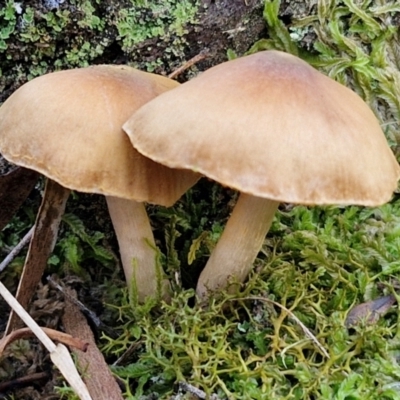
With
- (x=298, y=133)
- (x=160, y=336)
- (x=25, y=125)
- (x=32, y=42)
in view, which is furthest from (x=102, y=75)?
(x=160, y=336)

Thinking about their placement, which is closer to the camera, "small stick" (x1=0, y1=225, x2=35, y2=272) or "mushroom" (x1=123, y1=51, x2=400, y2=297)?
"mushroom" (x1=123, y1=51, x2=400, y2=297)

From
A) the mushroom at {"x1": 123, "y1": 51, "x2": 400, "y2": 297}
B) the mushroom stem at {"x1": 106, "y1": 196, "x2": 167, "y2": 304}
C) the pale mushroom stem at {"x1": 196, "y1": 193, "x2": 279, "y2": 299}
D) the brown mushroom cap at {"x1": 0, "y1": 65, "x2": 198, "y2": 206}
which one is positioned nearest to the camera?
the mushroom at {"x1": 123, "y1": 51, "x2": 400, "y2": 297}

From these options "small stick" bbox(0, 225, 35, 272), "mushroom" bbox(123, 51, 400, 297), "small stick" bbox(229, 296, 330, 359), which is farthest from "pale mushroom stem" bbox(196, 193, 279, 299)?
"small stick" bbox(0, 225, 35, 272)

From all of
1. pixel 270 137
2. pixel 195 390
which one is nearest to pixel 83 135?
pixel 270 137

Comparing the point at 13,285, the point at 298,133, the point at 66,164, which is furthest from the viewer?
the point at 13,285

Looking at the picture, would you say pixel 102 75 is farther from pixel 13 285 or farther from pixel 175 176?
pixel 13 285

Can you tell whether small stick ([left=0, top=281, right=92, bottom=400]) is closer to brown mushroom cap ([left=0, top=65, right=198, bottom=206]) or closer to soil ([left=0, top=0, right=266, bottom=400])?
soil ([left=0, top=0, right=266, bottom=400])

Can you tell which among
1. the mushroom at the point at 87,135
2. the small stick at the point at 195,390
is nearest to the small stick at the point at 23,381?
the small stick at the point at 195,390
